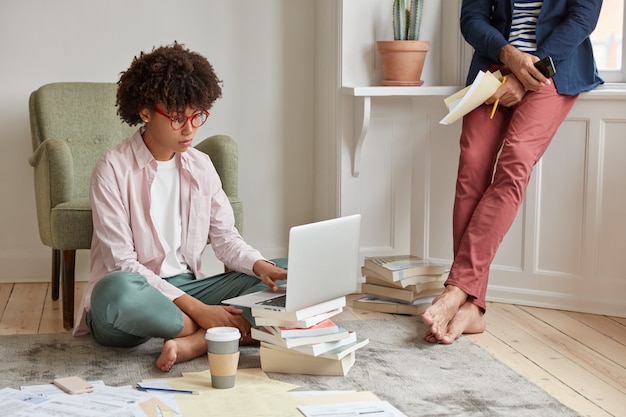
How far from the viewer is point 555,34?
9.72 feet

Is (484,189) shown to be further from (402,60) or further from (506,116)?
(402,60)

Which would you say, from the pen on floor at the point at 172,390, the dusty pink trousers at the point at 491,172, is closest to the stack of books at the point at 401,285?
the dusty pink trousers at the point at 491,172

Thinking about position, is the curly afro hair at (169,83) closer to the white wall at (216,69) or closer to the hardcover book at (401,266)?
the hardcover book at (401,266)

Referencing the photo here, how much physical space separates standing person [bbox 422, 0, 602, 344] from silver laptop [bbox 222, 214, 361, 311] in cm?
54

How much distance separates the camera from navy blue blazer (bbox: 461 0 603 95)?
296 cm

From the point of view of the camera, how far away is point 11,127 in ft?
11.9

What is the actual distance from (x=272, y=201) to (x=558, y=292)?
4.40ft

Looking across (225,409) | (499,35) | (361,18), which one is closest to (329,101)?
(361,18)

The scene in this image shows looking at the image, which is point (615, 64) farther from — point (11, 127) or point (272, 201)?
point (11, 127)

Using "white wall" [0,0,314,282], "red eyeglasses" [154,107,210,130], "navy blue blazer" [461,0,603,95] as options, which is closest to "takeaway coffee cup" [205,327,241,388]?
"red eyeglasses" [154,107,210,130]

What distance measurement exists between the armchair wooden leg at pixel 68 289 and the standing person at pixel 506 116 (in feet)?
3.93

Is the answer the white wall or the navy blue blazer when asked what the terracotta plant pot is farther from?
the white wall

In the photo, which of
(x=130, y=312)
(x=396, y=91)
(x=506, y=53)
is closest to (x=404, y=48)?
(x=396, y=91)

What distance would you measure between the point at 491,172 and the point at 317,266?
3.45 feet
